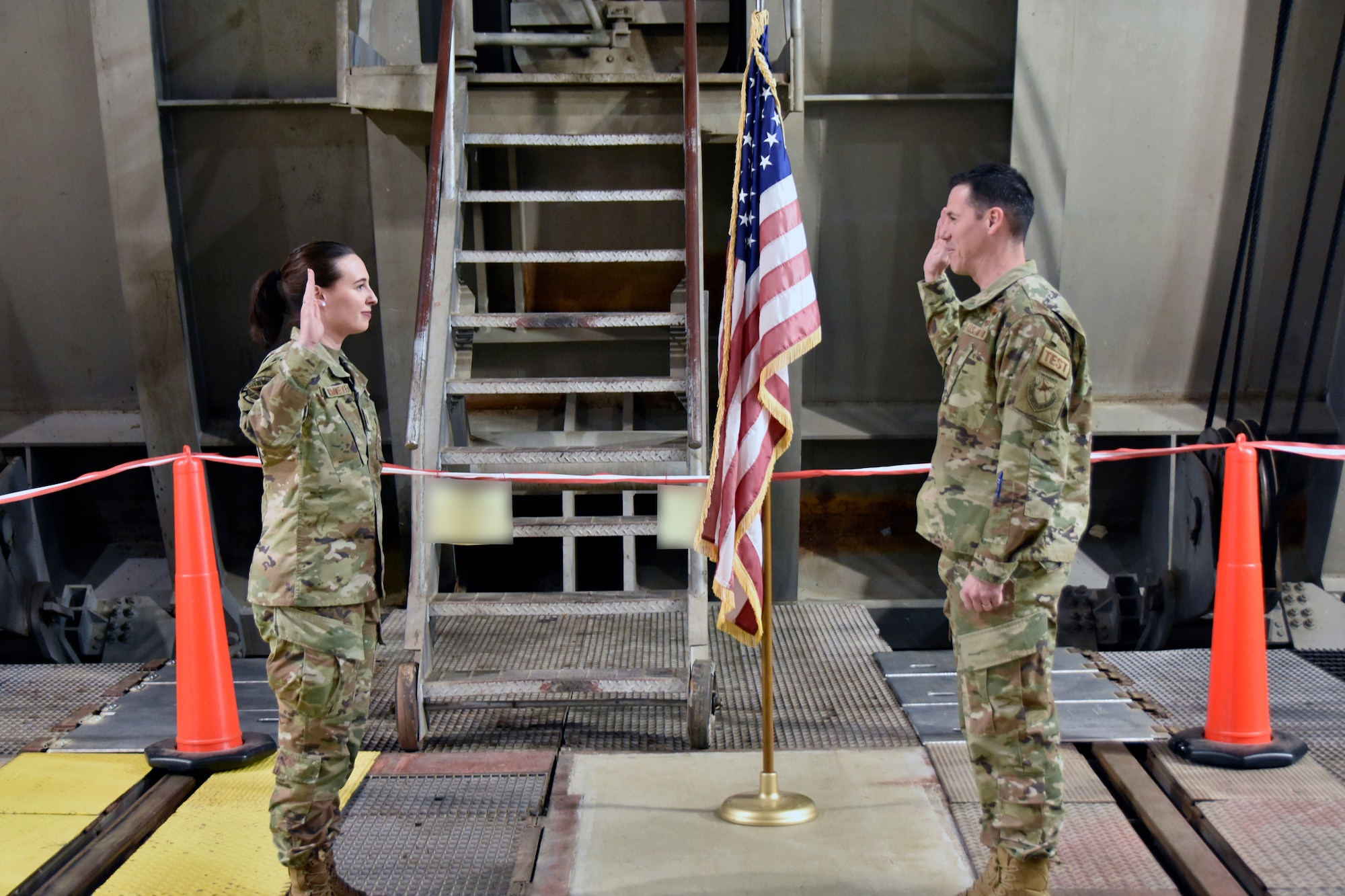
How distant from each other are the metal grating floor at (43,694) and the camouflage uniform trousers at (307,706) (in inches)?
75.0

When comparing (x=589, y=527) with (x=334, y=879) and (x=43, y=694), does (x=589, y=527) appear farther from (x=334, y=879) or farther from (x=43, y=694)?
(x=43, y=694)

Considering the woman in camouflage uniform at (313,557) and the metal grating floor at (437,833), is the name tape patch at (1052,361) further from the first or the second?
the metal grating floor at (437,833)

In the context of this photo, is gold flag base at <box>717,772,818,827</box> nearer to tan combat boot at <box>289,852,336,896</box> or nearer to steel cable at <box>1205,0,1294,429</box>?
tan combat boot at <box>289,852,336,896</box>

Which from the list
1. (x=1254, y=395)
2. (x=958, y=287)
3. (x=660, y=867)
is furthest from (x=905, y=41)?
(x=660, y=867)

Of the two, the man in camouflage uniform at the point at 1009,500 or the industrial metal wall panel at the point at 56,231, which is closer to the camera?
the man in camouflage uniform at the point at 1009,500

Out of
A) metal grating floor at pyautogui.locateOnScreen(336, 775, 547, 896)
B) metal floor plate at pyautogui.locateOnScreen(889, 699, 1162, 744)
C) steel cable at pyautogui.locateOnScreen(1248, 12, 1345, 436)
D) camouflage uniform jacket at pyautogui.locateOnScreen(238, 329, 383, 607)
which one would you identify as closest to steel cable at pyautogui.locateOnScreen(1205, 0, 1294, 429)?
steel cable at pyautogui.locateOnScreen(1248, 12, 1345, 436)

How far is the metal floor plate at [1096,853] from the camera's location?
282 centimetres

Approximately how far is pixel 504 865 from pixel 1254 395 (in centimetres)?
542

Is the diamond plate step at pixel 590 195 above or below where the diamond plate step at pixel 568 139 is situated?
below

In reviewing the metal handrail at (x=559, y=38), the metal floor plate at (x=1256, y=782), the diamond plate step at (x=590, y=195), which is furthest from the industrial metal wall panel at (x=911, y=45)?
the metal floor plate at (x=1256, y=782)

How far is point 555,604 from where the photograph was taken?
3.96 metres

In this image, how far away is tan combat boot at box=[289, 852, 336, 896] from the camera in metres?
2.60

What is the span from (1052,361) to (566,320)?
8.13 feet

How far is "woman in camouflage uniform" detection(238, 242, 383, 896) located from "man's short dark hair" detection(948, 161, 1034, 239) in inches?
60.6
